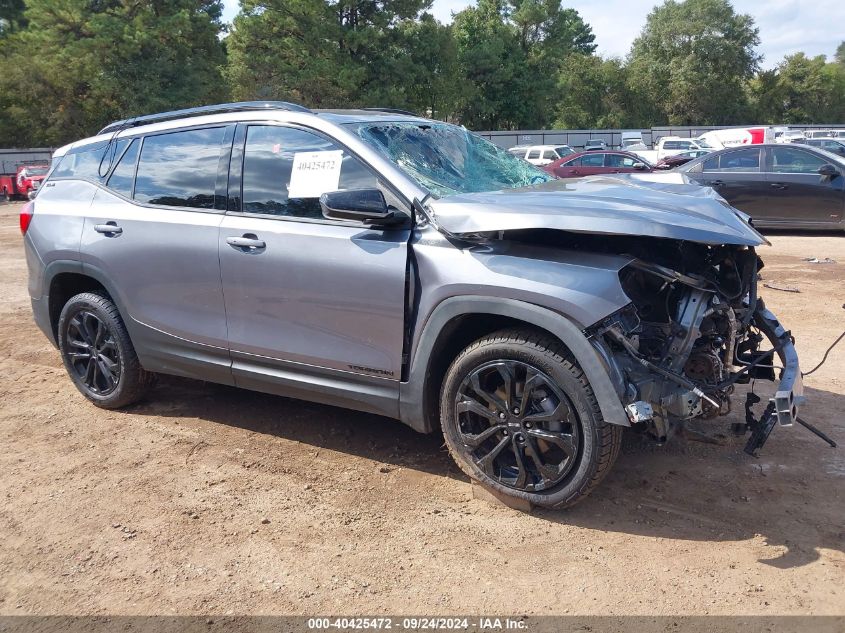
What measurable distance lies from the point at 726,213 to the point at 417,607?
220 centimetres

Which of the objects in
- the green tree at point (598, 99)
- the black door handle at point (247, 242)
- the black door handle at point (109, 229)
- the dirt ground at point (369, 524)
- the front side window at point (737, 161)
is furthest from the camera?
the green tree at point (598, 99)

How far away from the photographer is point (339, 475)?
4012mm

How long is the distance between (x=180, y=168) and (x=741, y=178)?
10.1 meters

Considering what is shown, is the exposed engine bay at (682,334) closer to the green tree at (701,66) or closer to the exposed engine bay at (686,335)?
the exposed engine bay at (686,335)

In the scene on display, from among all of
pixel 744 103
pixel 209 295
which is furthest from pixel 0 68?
pixel 744 103

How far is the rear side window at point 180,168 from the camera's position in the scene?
4320 millimetres

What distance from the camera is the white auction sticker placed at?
389 cm

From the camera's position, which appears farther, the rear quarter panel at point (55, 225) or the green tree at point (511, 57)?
the green tree at point (511, 57)

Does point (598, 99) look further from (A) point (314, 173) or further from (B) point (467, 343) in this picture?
(B) point (467, 343)

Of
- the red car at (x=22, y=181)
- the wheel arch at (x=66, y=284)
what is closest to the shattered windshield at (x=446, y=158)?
the wheel arch at (x=66, y=284)

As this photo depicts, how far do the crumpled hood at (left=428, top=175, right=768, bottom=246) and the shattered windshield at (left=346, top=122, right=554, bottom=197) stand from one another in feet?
1.09

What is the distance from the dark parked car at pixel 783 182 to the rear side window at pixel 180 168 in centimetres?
897

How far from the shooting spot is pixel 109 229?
15.2ft

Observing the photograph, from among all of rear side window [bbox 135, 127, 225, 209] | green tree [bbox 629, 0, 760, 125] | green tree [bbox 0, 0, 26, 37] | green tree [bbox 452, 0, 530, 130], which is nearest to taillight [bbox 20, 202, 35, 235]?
rear side window [bbox 135, 127, 225, 209]
